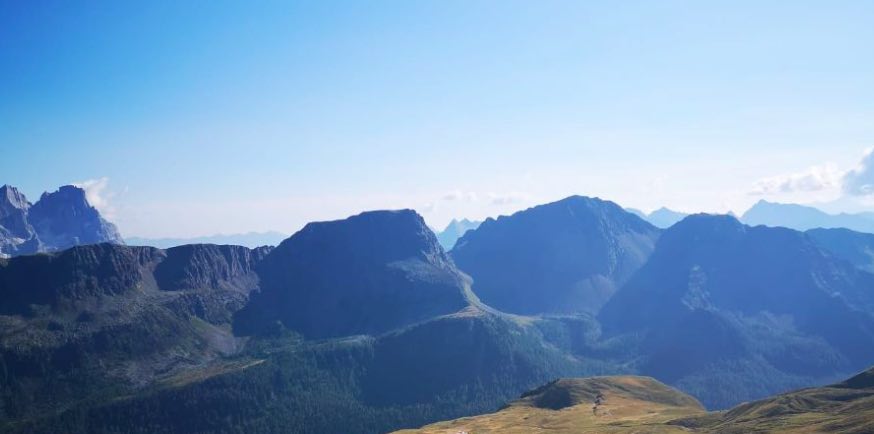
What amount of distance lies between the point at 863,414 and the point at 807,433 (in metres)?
21.1

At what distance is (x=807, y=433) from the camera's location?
19550cm

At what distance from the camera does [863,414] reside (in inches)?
7785
